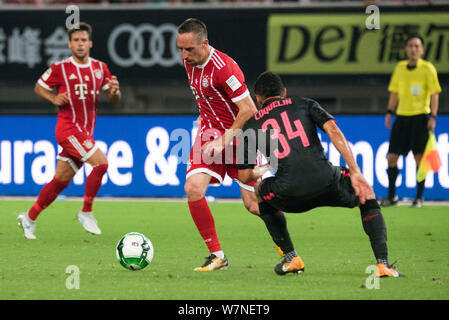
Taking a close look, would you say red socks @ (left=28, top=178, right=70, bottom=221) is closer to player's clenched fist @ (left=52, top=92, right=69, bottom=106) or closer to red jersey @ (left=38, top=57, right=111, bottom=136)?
red jersey @ (left=38, top=57, right=111, bottom=136)

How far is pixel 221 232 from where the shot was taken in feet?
32.9

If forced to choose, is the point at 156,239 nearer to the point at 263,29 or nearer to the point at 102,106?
the point at 263,29

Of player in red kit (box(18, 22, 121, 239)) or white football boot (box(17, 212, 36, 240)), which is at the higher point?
player in red kit (box(18, 22, 121, 239))

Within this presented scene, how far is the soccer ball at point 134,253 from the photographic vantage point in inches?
274

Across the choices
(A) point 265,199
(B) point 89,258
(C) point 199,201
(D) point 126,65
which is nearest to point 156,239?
(B) point 89,258

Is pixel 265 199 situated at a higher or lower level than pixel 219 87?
lower

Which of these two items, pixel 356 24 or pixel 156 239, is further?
pixel 356 24

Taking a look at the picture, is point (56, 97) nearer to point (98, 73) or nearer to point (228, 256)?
point (98, 73)

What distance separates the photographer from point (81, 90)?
388 inches

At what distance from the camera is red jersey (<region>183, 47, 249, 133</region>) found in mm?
7125

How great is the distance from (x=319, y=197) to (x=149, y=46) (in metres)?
9.80

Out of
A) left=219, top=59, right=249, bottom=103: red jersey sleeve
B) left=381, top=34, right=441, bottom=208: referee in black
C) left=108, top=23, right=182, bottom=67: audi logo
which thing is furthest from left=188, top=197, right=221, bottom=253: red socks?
left=108, top=23, right=182, bottom=67: audi logo

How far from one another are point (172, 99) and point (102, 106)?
1.50 m

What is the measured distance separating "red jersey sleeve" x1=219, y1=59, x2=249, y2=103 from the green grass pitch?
56.2 inches
